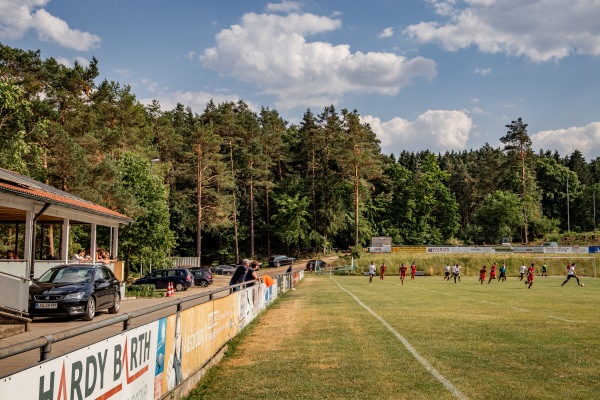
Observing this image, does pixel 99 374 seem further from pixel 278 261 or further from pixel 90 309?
pixel 278 261

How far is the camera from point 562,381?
775 cm

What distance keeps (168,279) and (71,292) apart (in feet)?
66.2

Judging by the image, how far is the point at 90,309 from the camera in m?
15.7

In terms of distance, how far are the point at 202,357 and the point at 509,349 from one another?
19.1ft

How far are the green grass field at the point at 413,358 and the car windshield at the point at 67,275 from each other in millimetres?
5505

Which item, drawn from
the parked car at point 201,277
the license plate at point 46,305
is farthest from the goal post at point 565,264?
the license plate at point 46,305

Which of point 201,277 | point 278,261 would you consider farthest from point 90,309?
point 278,261

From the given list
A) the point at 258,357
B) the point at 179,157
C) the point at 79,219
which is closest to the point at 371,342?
the point at 258,357

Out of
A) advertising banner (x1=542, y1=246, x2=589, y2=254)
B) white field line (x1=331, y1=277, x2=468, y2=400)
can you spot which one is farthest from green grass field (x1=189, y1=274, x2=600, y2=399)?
advertising banner (x1=542, y1=246, x2=589, y2=254)

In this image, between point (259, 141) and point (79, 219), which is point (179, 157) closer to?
point (259, 141)

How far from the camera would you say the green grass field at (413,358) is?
741 centimetres

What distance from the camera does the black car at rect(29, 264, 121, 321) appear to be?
15.2 metres

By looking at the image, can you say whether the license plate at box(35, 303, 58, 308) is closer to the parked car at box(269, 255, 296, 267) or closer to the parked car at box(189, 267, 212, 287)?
the parked car at box(189, 267, 212, 287)

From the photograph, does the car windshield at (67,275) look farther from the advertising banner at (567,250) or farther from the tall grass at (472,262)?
the advertising banner at (567,250)
